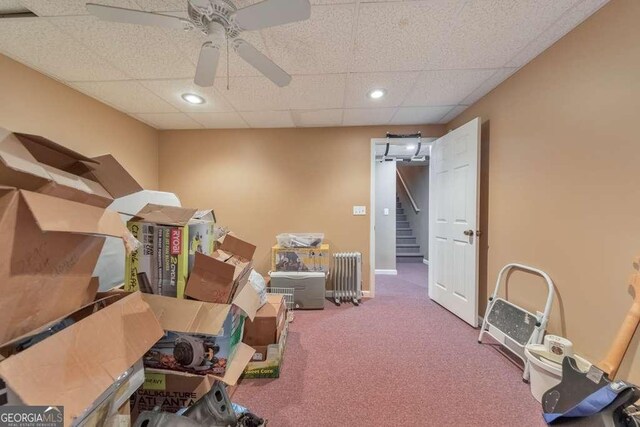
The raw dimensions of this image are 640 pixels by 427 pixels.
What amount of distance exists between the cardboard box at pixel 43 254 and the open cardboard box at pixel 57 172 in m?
0.05

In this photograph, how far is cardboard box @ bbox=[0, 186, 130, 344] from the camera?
75 cm

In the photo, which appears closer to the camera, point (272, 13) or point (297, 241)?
point (272, 13)

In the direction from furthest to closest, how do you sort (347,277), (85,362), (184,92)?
(347,277) → (184,92) → (85,362)

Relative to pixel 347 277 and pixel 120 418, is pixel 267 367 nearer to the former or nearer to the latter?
pixel 120 418

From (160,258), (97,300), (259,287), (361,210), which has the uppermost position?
(361,210)

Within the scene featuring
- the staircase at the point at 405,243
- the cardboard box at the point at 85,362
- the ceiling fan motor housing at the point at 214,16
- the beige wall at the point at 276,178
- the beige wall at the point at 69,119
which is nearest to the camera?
the cardboard box at the point at 85,362

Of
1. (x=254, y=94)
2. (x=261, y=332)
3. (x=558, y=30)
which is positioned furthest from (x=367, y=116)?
(x=261, y=332)

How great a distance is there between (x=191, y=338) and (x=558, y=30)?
2.85 m

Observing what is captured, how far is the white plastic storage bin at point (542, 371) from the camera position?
1437 mm

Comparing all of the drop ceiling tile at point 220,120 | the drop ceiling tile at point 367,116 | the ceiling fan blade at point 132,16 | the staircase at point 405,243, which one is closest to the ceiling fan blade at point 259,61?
the ceiling fan blade at point 132,16

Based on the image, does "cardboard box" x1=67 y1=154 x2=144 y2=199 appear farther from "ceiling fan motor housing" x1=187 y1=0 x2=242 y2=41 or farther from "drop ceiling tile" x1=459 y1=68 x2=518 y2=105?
"drop ceiling tile" x1=459 y1=68 x2=518 y2=105

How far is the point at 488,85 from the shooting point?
91.0 inches

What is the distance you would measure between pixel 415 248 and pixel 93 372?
243 inches

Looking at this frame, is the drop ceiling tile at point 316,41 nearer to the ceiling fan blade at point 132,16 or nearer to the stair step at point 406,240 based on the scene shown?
the ceiling fan blade at point 132,16
